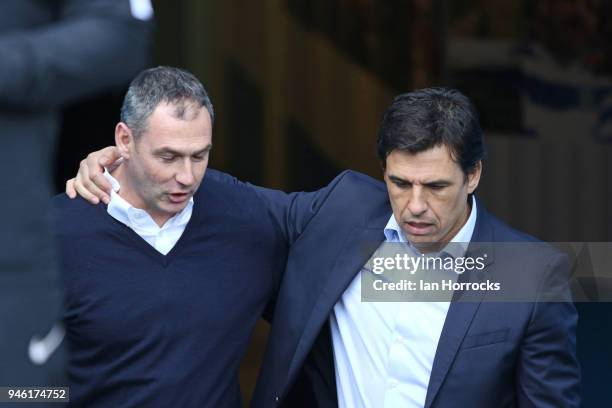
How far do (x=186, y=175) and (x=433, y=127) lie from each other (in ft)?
1.83

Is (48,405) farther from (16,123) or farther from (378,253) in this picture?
(378,253)

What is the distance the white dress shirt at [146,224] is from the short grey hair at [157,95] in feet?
0.51

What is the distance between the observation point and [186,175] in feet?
9.49

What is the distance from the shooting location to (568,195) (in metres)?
6.89

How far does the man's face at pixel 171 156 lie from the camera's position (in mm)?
2900

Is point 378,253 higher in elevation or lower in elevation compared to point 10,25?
lower

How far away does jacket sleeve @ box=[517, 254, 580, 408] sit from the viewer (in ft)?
9.43

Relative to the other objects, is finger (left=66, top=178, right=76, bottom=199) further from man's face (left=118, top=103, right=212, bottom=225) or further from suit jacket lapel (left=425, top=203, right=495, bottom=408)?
suit jacket lapel (left=425, top=203, right=495, bottom=408)

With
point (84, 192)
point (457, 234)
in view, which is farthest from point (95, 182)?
point (457, 234)

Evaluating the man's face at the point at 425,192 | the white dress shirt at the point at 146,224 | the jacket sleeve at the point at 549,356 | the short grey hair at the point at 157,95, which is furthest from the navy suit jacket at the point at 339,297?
the short grey hair at the point at 157,95

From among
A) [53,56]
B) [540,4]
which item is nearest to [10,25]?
[53,56]

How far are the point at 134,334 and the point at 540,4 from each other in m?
4.22

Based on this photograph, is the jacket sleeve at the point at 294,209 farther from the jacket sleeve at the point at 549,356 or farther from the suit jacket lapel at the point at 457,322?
the jacket sleeve at the point at 549,356

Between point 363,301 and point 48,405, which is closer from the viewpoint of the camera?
point 48,405
